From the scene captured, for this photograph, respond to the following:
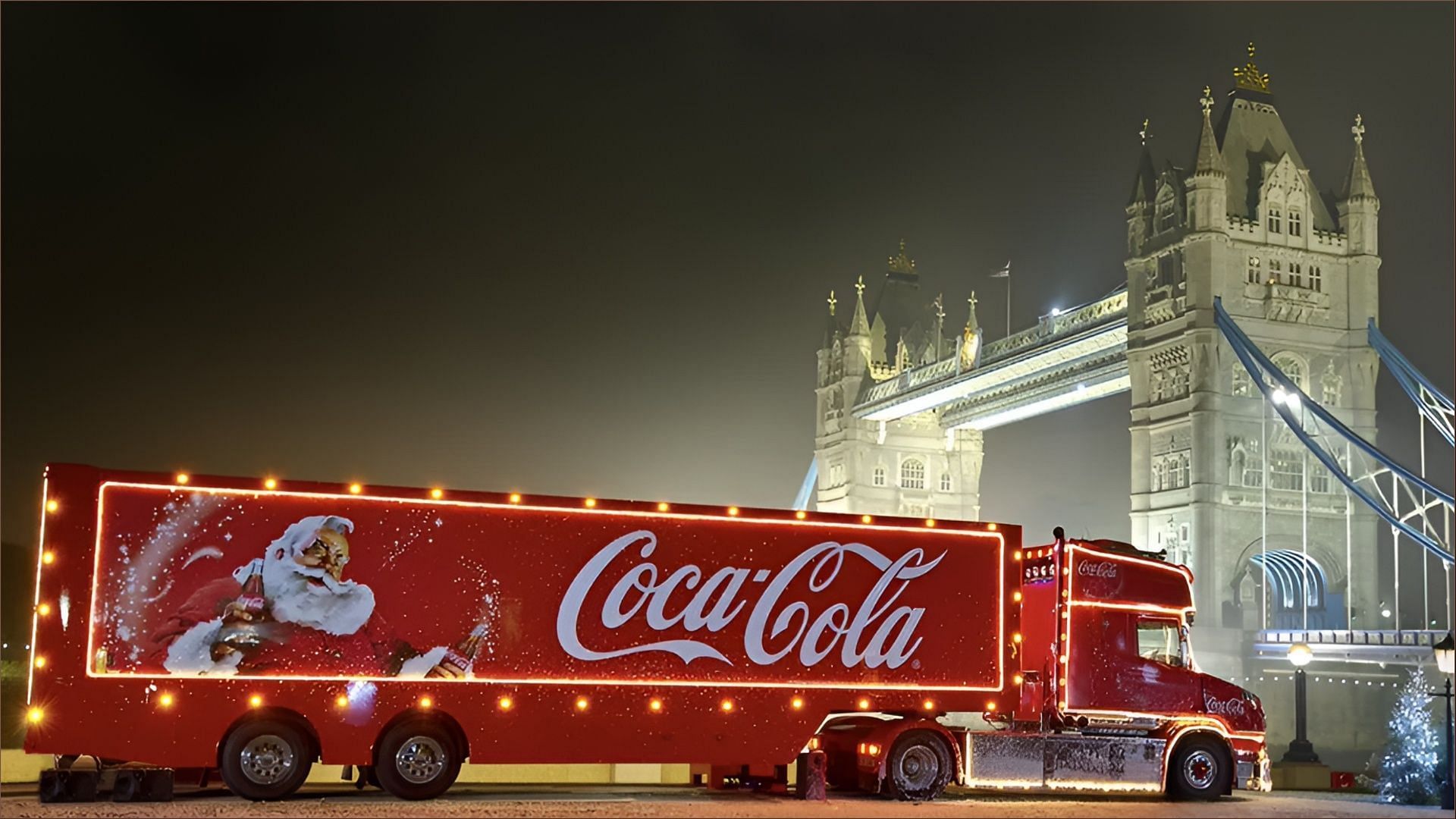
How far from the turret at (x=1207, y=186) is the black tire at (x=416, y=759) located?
50106 millimetres

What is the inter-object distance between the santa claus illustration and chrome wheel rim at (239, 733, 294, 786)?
73 cm

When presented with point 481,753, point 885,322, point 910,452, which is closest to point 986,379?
point 910,452

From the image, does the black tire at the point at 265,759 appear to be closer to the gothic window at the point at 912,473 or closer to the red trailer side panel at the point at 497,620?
the red trailer side panel at the point at 497,620

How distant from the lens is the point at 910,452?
336 feet

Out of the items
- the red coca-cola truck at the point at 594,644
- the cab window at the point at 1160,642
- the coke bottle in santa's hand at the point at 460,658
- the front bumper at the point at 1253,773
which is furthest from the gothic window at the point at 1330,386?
the coke bottle in santa's hand at the point at 460,658

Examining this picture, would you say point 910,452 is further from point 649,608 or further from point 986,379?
point 649,608

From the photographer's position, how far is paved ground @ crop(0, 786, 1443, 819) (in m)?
16.3

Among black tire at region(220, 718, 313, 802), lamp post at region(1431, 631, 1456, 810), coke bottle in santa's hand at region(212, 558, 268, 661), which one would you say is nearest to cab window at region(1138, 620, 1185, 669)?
lamp post at region(1431, 631, 1456, 810)

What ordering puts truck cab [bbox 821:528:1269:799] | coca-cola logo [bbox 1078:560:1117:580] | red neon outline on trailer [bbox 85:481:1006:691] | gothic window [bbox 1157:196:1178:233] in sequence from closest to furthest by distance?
1. red neon outline on trailer [bbox 85:481:1006:691]
2. truck cab [bbox 821:528:1269:799]
3. coca-cola logo [bbox 1078:560:1117:580]
4. gothic window [bbox 1157:196:1178:233]

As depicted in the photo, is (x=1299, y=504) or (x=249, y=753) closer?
(x=249, y=753)

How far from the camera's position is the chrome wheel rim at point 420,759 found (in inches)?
695

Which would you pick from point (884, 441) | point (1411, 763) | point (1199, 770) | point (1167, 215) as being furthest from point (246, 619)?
point (884, 441)

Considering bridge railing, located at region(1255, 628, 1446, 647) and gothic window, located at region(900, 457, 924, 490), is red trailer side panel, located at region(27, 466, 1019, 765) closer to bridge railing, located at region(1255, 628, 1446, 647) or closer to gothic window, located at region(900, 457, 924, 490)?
bridge railing, located at region(1255, 628, 1446, 647)

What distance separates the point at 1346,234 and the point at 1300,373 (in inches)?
248
